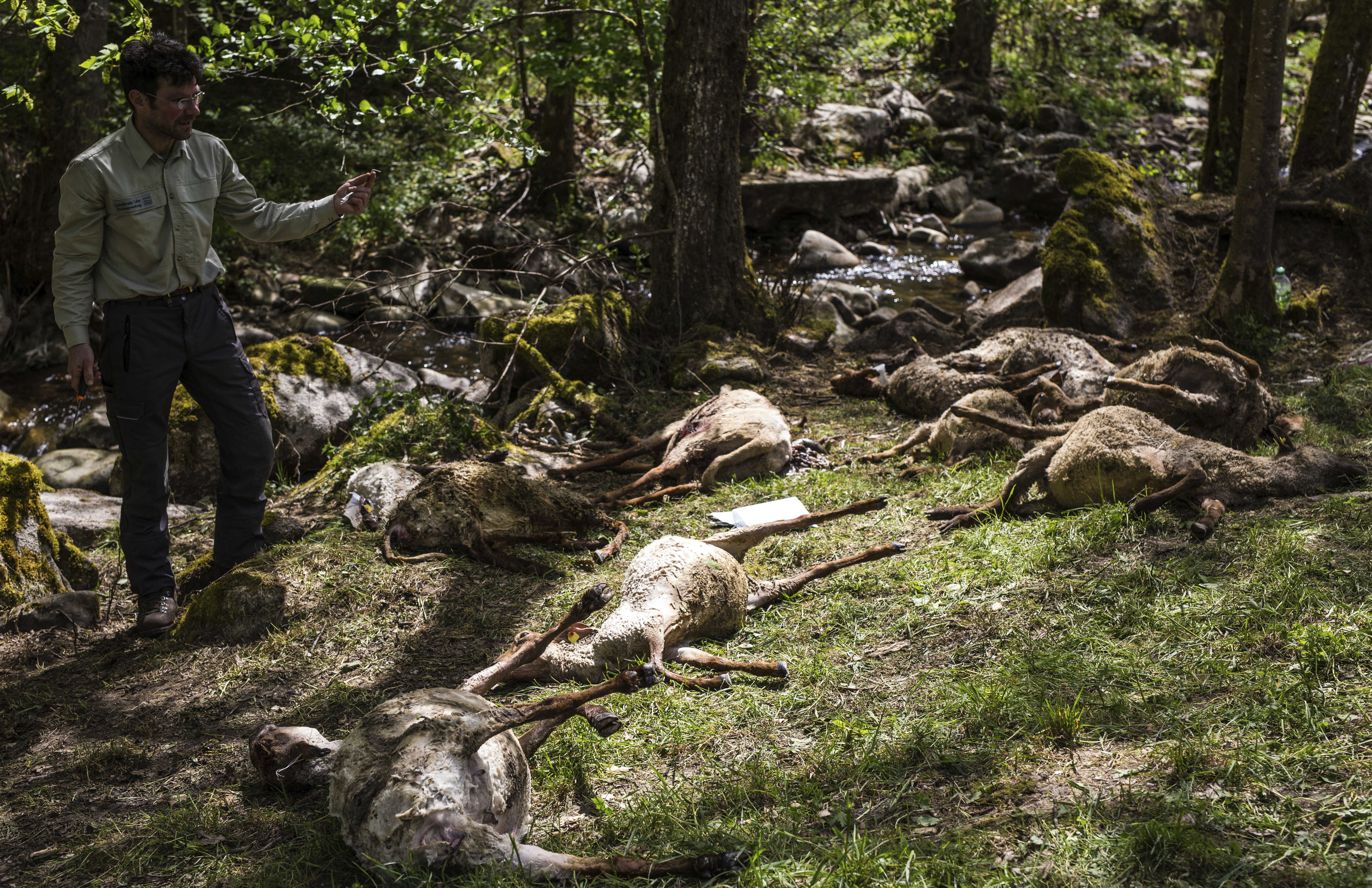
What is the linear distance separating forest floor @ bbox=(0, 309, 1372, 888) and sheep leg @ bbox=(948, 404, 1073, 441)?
0.64 metres

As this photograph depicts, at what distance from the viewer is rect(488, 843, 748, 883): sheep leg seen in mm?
2455

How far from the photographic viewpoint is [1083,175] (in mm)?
9352

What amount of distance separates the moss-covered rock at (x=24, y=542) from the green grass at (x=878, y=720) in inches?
17.4

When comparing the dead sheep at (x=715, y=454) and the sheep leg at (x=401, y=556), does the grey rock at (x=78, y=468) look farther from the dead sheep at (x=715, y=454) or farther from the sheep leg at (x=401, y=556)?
the dead sheep at (x=715, y=454)

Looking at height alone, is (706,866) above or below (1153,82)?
below

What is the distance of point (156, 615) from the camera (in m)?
4.47

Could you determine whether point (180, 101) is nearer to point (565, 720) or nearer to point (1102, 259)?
point (565, 720)

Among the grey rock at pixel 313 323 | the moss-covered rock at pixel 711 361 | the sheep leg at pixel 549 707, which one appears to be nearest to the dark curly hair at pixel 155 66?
the sheep leg at pixel 549 707

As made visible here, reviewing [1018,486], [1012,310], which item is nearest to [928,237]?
[1012,310]

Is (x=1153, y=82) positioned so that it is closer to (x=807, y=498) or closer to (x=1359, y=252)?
(x=1359, y=252)

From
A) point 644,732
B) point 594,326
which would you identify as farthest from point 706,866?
point 594,326

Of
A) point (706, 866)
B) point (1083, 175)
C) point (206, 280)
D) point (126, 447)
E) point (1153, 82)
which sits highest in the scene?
point (1153, 82)

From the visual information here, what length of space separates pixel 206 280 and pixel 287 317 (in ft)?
27.6

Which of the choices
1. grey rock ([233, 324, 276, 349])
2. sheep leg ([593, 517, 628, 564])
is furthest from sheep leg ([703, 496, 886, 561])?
grey rock ([233, 324, 276, 349])
